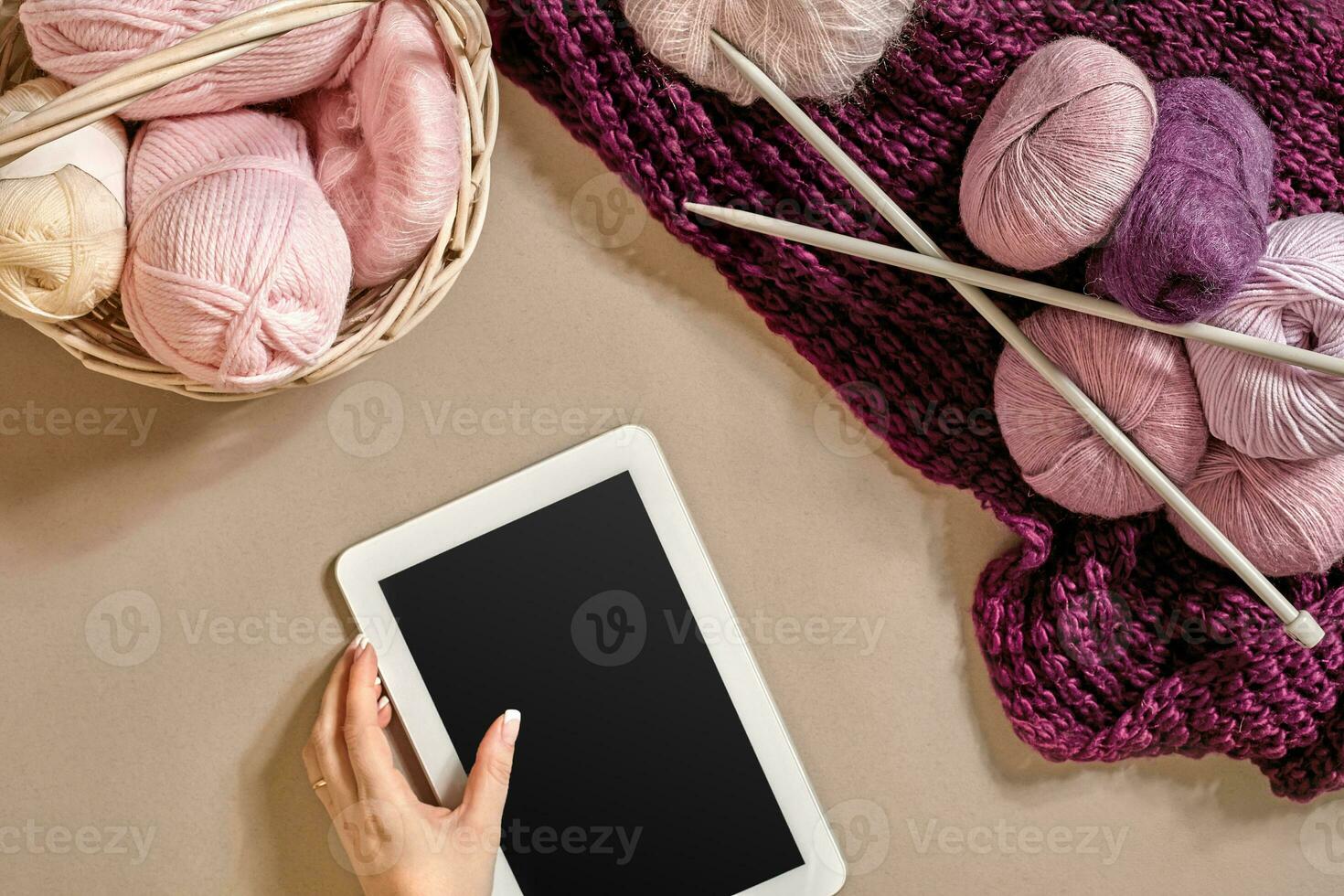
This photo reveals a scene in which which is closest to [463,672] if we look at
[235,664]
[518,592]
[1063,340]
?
[518,592]

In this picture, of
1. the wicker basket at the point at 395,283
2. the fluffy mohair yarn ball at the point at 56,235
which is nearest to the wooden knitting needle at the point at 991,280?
the wicker basket at the point at 395,283

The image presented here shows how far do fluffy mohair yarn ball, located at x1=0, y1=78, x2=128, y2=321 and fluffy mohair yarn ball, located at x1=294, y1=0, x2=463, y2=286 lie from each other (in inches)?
5.2

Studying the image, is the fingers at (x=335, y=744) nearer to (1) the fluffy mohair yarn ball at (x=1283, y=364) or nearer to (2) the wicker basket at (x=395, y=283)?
(2) the wicker basket at (x=395, y=283)

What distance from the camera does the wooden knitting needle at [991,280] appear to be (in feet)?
2.01

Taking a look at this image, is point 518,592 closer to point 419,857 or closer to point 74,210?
point 419,857

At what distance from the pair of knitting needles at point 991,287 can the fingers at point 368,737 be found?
440 mm

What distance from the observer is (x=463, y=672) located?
0.75 m

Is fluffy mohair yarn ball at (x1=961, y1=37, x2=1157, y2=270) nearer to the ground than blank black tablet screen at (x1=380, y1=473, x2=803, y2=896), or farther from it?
farther from it

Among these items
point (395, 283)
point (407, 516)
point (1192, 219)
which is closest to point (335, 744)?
point (407, 516)

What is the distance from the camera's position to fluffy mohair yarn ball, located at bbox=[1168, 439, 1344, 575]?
0.65 meters

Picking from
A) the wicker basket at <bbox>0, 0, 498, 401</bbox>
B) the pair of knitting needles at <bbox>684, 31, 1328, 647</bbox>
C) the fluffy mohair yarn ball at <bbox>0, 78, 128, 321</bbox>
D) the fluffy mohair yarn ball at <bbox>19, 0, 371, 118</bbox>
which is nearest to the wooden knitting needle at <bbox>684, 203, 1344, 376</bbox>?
the pair of knitting needles at <bbox>684, 31, 1328, 647</bbox>

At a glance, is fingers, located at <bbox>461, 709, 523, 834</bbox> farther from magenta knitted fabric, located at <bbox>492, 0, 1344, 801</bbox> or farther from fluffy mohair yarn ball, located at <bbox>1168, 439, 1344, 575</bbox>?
fluffy mohair yarn ball, located at <bbox>1168, 439, 1344, 575</bbox>

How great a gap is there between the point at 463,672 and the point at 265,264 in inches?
13.9

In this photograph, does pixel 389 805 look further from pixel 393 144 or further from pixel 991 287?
pixel 991 287
